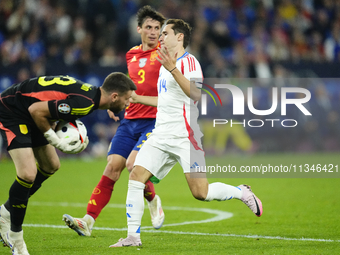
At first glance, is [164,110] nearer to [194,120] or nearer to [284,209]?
[194,120]

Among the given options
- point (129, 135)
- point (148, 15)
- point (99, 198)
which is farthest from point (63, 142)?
point (148, 15)

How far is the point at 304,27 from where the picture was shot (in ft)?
69.0

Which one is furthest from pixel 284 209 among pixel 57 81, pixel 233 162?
pixel 233 162

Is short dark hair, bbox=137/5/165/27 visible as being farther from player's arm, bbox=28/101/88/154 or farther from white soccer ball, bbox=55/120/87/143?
player's arm, bbox=28/101/88/154

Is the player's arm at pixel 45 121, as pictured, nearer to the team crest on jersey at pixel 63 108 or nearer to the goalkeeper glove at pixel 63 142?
the goalkeeper glove at pixel 63 142

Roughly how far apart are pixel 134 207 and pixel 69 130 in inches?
42.3

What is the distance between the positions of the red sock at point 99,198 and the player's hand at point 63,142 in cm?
127

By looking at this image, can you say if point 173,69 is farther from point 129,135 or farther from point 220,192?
point 129,135

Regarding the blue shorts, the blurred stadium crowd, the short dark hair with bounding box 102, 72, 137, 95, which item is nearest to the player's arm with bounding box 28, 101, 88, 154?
the short dark hair with bounding box 102, 72, 137, 95

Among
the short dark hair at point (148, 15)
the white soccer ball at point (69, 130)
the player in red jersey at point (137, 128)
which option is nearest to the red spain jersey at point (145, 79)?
the player in red jersey at point (137, 128)

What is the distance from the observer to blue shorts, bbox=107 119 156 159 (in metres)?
6.56

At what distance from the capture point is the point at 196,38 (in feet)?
61.9

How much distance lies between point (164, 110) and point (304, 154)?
44.2 ft

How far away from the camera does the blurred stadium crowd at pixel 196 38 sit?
1650cm
